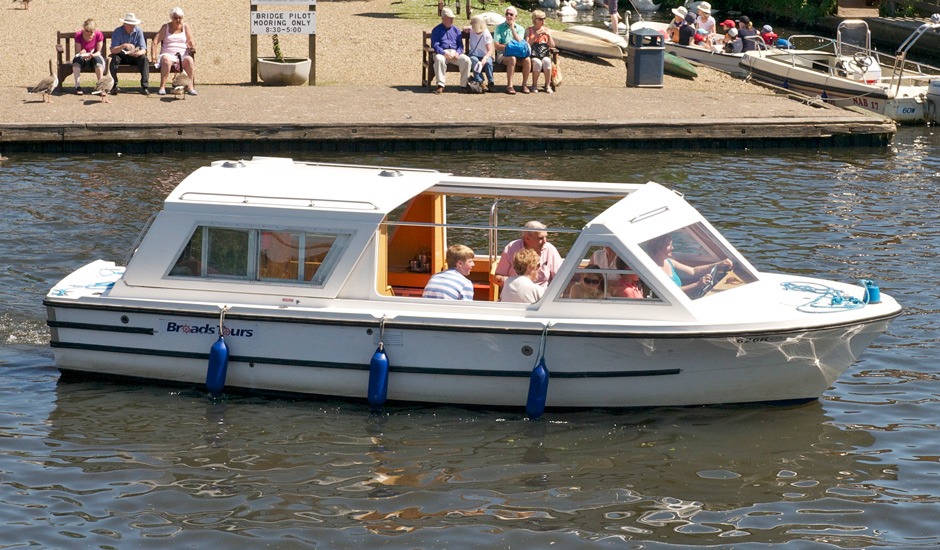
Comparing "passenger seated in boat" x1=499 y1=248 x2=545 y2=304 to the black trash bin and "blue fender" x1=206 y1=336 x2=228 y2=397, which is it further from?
the black trash bin

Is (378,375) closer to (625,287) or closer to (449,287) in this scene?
(449,287)

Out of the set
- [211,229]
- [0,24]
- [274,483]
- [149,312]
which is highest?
[0,24]

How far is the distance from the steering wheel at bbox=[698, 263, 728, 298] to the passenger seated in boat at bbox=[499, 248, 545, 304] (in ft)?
4.27

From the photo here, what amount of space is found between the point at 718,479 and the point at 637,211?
7.42ft

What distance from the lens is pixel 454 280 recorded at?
9156mm

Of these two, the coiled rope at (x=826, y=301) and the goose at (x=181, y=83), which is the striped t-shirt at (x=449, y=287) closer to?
the coiled rope at (x=826, y=301)

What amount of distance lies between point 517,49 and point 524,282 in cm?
1317

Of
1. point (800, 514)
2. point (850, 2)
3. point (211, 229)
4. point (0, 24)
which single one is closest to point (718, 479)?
point (800, 514)

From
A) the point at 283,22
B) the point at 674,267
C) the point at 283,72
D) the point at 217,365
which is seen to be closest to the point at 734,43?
the point at 283,22

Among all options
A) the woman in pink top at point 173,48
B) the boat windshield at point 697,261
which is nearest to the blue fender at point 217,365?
the boat windshield at point 697,261

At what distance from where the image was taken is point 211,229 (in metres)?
9.12

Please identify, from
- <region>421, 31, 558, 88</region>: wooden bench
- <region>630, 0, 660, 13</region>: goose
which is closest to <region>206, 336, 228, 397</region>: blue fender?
<region>421, 31, 558, 88</region>: wooden bench

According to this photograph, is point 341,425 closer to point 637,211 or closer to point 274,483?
point 274,483

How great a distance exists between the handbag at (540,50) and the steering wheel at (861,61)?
7.56m
